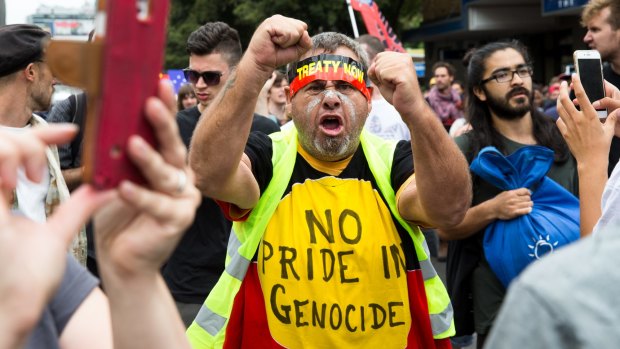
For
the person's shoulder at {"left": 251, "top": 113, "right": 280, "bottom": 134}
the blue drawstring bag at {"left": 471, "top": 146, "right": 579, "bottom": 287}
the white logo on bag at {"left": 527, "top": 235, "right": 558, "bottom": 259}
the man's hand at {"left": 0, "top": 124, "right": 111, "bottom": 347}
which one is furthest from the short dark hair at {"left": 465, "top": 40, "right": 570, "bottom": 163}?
the man's hand at {"left": 0, "top": 124, "right": 111, "bottom": 347}

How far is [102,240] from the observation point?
158 centimetres

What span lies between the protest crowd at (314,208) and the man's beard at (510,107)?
1 cm

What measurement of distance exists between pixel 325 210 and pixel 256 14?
2181 centimetres

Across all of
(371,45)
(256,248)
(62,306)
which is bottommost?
(256,248)

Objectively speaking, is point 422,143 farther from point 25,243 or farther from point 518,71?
point 518,71

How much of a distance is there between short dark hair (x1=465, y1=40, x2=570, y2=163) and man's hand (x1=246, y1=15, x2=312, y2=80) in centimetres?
183

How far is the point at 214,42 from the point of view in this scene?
5672 millimetres

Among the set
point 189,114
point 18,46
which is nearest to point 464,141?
point 189,114

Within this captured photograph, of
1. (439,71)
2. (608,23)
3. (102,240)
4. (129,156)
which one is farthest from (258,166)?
(439,71)

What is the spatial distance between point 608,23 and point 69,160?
3.25 meters

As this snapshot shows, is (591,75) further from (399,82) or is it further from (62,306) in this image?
(62,306)

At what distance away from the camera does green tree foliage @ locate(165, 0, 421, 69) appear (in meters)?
24.9

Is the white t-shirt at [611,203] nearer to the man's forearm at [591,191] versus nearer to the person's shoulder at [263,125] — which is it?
the man's forearm at [591,191]

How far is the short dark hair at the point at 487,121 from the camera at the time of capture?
458cm
